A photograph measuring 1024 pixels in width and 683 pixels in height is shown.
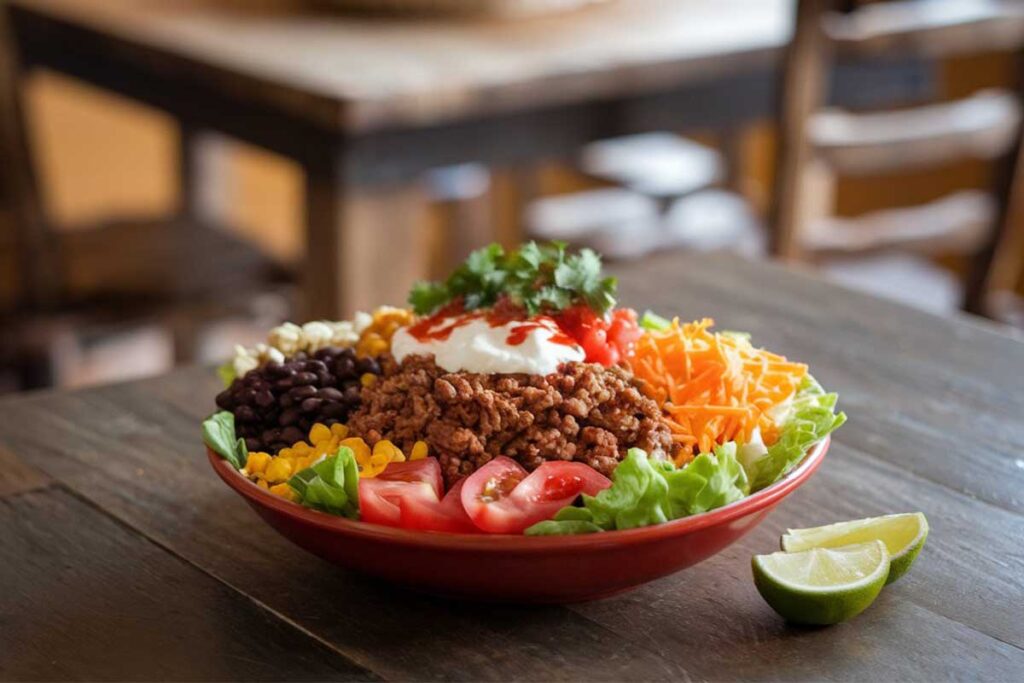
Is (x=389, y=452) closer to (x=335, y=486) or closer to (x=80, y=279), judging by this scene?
(x=335, y=486)

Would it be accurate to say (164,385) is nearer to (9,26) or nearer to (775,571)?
(775,571)

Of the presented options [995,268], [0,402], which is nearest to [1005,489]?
[0,402]

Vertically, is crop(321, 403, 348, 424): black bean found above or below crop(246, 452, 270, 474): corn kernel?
above

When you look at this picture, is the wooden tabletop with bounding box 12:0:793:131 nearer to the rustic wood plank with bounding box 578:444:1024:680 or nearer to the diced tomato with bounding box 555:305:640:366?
the diced tomato with bounding box 555:305:640:366

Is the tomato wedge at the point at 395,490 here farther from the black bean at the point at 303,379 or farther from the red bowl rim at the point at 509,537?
the black bean at the point at 303,379

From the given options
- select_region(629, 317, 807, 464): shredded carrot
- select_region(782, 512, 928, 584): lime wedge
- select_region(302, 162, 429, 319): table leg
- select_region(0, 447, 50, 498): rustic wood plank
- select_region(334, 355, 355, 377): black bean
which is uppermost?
select_region(629, 317, 807, 464): shredded carrot

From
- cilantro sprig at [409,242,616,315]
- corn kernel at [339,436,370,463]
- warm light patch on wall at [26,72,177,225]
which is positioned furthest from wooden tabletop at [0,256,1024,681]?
warm light patch on wall at [26,72,177,225]

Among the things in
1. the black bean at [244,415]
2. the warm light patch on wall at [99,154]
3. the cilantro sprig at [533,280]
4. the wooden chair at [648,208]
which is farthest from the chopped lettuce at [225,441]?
the warm light patch on wall at [99,154]
